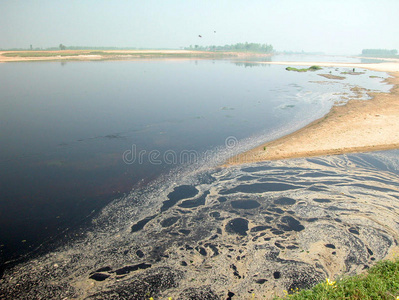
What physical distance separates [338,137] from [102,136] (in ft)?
58.9

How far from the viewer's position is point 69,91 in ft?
126

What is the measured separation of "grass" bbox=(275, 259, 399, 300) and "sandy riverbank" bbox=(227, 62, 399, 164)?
9853mm

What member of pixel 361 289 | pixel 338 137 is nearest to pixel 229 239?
pixel 361 289

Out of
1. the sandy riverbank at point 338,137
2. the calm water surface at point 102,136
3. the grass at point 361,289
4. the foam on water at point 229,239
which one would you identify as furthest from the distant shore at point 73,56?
the grass at point 361,289

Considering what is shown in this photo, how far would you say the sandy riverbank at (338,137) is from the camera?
Answer: 17.3m

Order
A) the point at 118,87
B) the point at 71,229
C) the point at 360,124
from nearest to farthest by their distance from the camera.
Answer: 1. the point at 71,229
2. the point at 360,124
3. the point at 118,87

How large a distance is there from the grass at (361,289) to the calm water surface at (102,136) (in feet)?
29.1

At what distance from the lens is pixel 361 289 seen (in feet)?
21.6

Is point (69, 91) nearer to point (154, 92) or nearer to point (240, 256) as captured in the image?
point (154, 92)

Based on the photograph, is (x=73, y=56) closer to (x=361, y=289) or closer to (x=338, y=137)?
(x=338, y=137)

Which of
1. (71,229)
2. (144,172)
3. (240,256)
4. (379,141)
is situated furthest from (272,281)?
(379,141)

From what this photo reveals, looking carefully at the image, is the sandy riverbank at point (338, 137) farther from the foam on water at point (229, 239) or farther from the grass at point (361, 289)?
the grass at point (361, 289)

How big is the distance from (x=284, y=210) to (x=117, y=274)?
7328 mm

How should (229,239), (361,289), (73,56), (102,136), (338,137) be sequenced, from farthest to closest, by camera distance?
(73,56) → (102,136) → (338,137) → (229,239) → (361,289)
